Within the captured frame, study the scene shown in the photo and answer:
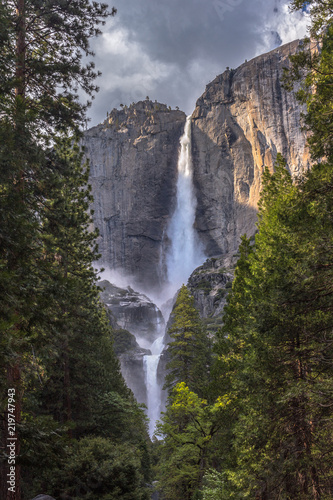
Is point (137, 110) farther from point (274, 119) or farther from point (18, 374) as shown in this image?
point (18, 374)

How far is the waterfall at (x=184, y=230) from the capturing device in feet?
316

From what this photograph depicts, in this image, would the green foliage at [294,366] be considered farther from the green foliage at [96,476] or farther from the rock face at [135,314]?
the rock face at [135,314]

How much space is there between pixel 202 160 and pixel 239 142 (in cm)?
1307

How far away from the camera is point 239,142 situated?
81812mm

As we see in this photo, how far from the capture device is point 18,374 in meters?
6.35

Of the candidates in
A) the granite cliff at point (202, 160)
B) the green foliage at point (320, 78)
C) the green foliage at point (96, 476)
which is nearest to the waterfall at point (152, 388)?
the granite cliff at point (202, 160)

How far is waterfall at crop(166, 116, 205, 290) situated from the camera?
9631cm

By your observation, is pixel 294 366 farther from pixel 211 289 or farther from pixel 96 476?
pixel 211 289

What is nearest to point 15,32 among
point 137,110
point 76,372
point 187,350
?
point 76,372

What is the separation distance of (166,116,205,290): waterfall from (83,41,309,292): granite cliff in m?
2.18

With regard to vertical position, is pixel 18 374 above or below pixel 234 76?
below

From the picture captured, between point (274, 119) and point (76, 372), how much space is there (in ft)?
229

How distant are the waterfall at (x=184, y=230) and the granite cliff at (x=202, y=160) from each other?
218 cm

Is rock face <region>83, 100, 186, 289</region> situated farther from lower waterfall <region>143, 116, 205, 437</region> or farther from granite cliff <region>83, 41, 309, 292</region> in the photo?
lower waterfall <region>143, 116, 205, 437</region>
